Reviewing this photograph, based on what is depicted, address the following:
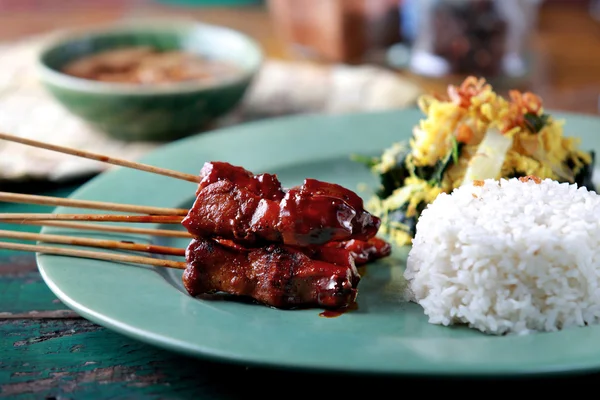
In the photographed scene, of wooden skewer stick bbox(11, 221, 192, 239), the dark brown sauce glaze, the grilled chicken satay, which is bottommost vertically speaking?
the dark brown sauce glaze

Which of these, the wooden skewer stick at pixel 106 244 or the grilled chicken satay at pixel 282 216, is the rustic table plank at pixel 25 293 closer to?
the wooden skewer stick at pixel 106 244

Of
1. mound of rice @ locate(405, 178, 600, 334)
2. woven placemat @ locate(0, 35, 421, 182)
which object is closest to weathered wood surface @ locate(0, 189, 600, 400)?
mound of rice @ locate(405, 178, 600, 334)

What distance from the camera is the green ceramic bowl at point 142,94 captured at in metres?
5.18

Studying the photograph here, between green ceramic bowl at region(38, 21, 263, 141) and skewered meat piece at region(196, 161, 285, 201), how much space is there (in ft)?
Answer: 6.45

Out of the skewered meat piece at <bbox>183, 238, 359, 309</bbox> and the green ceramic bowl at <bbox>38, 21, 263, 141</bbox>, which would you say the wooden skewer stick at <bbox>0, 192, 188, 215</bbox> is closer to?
the skewered meat piece at <bbox>183, 238, 359, 309</bbox>

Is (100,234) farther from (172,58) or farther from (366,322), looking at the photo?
(172,58)

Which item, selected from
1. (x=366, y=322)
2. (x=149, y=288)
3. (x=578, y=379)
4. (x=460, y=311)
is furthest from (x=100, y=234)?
(x=578, y=379)

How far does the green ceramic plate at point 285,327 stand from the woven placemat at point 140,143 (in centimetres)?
113

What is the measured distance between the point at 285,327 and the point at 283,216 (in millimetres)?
435

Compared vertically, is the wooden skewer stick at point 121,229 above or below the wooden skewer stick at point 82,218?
below

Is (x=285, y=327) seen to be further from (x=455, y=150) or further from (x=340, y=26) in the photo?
(x=340, y=26)

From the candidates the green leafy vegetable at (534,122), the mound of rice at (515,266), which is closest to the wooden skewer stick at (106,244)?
the mound of rice at (515,266)

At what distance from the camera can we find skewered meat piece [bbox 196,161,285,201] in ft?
10.8

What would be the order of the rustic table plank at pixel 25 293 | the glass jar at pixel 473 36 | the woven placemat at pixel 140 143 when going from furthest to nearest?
1. the glass jar at pixel 473 36
2. the woven placemat at pixel 140 143
3. the rustic table plank at pixel 25 293
